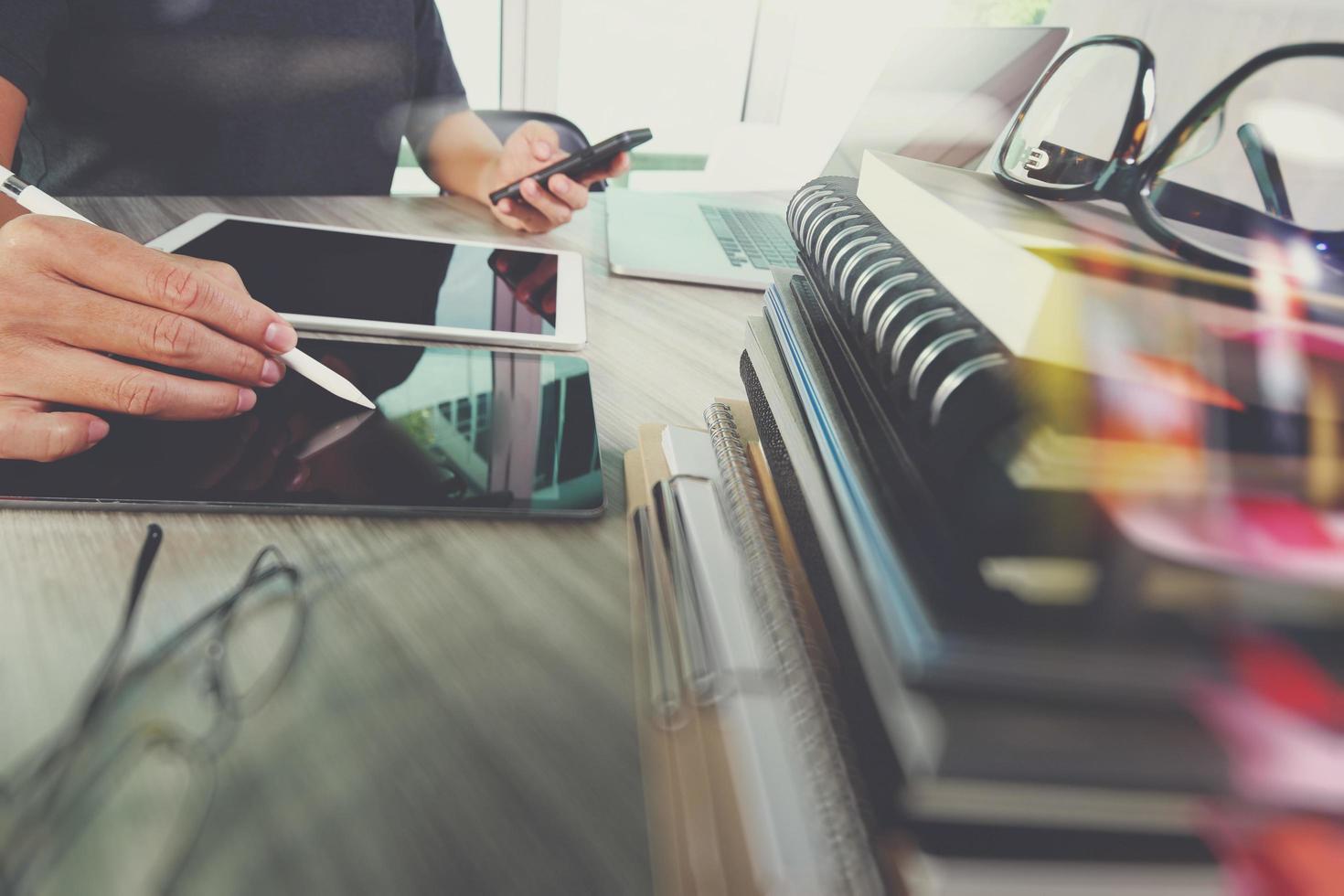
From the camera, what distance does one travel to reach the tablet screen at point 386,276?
479mm

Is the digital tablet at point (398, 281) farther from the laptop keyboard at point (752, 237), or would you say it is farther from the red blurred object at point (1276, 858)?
the red blurred object at point (1276, 858)

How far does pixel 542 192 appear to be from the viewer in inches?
28.1

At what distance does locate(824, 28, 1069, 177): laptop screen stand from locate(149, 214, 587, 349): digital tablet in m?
0.41

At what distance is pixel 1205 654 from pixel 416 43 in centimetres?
119

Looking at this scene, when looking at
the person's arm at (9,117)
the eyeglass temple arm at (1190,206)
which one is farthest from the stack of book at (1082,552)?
the person's arm at (9,117)

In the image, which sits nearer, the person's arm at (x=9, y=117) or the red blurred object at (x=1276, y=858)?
the red blurred object at (x=1276, y=858)

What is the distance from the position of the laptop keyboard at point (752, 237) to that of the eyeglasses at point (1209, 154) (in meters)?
0.29

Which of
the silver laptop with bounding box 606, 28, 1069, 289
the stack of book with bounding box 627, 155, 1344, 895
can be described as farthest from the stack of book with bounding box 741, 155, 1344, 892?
the silver laptop with bounding box 606, 28, 1069, 289

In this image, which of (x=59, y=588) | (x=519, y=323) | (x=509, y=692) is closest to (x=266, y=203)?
(x=519, y=323)

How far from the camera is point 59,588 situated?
257 millimetres

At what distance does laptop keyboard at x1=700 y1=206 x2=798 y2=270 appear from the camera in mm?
695

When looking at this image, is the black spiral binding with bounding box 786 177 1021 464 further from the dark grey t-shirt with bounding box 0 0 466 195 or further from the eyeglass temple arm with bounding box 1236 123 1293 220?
the dark grey t-shirt with bounding box 0 0 466 195

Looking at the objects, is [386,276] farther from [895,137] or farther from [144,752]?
[895,137]

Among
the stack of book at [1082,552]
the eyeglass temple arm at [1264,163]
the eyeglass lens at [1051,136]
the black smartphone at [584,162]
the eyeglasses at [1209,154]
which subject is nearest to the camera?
the stack of book at [1082,552]
